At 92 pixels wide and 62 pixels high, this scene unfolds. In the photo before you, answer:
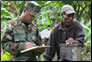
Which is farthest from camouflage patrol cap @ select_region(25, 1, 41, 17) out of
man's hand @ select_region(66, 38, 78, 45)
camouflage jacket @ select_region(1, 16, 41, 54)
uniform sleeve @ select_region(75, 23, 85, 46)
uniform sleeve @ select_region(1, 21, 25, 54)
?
uniform sleeve @ select_region(75, 23, 85, 46)

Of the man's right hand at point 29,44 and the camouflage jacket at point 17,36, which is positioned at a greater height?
the camouflage jacket at point 17,36

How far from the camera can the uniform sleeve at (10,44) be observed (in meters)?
2.76

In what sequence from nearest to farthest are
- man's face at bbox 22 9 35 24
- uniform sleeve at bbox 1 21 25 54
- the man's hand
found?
uniform sleeve at bbox 1 21 25 54, man's face at bbox 22 9 35 24, the man's hand

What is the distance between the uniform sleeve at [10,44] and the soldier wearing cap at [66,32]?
1.44 m

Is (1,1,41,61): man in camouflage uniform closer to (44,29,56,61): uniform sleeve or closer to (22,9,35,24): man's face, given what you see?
(22,9,35,24): man's face

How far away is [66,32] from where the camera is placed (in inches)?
172

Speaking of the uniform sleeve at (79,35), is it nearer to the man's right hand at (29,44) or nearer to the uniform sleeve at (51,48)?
the uniform sleeve at (51,48)

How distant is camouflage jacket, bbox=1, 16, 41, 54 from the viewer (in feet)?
9.10

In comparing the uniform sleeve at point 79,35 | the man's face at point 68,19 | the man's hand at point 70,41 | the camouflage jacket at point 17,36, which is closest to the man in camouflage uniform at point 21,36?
the camouflage jacket at point 17,36

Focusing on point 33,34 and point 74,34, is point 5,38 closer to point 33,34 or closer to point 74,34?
point 33,34

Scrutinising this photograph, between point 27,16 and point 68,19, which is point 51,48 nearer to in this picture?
point 68,19

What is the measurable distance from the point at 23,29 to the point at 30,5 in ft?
1.01

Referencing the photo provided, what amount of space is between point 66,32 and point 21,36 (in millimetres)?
1650

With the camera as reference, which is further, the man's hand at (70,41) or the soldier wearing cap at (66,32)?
the soldier wearing cap at (66,32)
